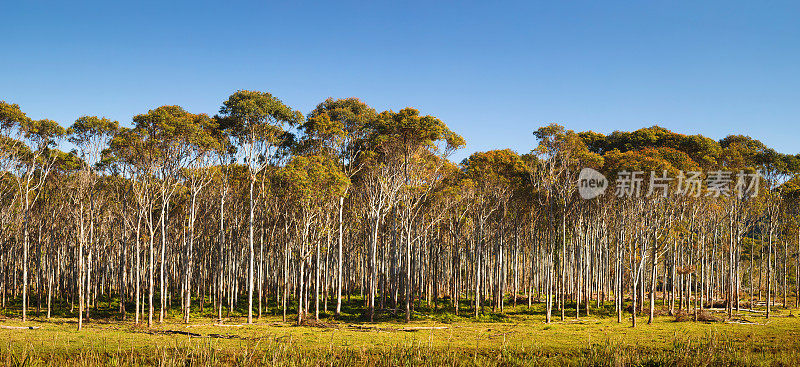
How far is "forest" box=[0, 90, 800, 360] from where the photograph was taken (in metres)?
28.4

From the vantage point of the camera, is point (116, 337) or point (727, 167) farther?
point (727, 167)

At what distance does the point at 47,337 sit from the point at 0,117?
14.7 metres

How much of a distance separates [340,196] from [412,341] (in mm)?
15254

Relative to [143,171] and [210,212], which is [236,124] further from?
[210,212]

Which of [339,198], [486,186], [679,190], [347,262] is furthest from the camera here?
[347,262]

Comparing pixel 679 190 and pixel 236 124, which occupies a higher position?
pixel 236 124

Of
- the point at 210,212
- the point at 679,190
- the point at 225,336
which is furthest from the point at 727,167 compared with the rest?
the point at 210,212

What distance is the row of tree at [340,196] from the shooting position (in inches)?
1116

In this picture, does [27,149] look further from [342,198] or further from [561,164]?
[561,164]

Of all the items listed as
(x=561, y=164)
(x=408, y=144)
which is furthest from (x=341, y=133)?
(x=561, y=164)

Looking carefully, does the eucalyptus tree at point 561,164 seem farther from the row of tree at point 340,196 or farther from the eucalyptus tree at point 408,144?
the eucalyptus tree at point 408,144

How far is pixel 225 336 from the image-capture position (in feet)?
72.3

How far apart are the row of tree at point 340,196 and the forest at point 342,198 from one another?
15cm

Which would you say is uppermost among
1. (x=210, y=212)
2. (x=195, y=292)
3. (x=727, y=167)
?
(x=727, y=167)
